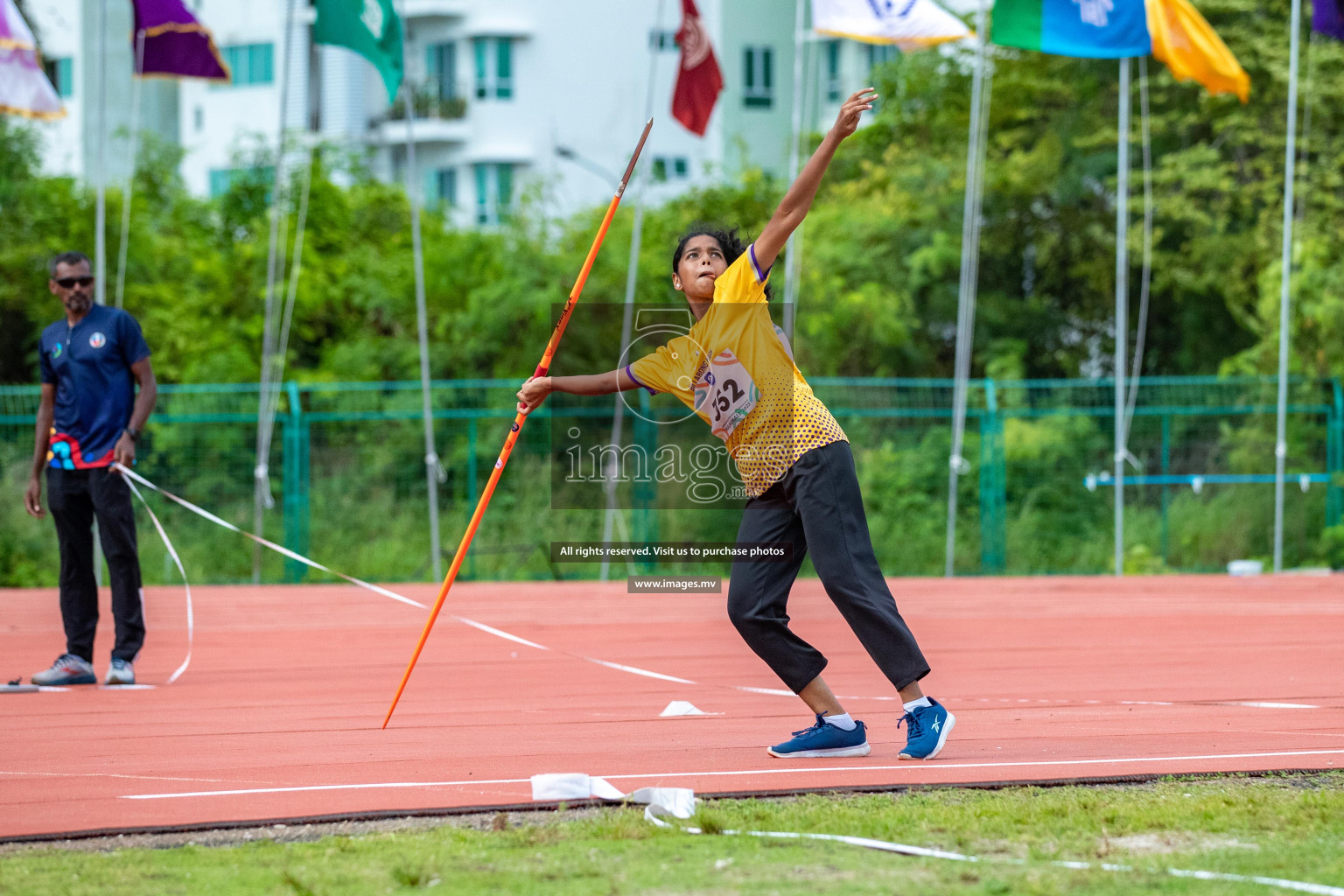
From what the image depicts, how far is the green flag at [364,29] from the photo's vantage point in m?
14.1

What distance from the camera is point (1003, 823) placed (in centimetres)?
405

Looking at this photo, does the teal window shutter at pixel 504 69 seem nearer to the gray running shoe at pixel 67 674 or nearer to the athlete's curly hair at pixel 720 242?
the gray running shoe at pixel 67 674

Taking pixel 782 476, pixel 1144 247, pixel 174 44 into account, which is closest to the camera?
pixel 782 476

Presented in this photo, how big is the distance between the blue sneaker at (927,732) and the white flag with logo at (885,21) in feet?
35.5

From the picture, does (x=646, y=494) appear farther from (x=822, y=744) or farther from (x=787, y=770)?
(x=787, y=770)

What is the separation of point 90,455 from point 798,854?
5112mm

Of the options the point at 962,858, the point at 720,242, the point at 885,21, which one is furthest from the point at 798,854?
the point at 885,21

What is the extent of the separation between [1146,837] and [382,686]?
4731 millimetres

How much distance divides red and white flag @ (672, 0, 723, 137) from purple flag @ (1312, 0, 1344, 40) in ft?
20.2

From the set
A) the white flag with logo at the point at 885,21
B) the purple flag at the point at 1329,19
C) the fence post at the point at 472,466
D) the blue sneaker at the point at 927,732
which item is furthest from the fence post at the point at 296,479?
the blue sneaker at the point at 927,732

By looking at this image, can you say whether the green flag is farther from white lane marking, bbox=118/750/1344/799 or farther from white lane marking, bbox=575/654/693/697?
white lane marking, bbox=118/750/1344/799

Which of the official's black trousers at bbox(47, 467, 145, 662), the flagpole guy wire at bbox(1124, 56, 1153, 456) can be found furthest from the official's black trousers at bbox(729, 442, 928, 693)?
the flagpole guy wire at bbox(1124, 56, 1153, 456)

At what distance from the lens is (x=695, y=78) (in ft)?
53.2

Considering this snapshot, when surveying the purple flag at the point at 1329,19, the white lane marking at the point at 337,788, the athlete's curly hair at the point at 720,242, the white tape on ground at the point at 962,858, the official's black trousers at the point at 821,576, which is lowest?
the white lane marking at the point at 337,788
